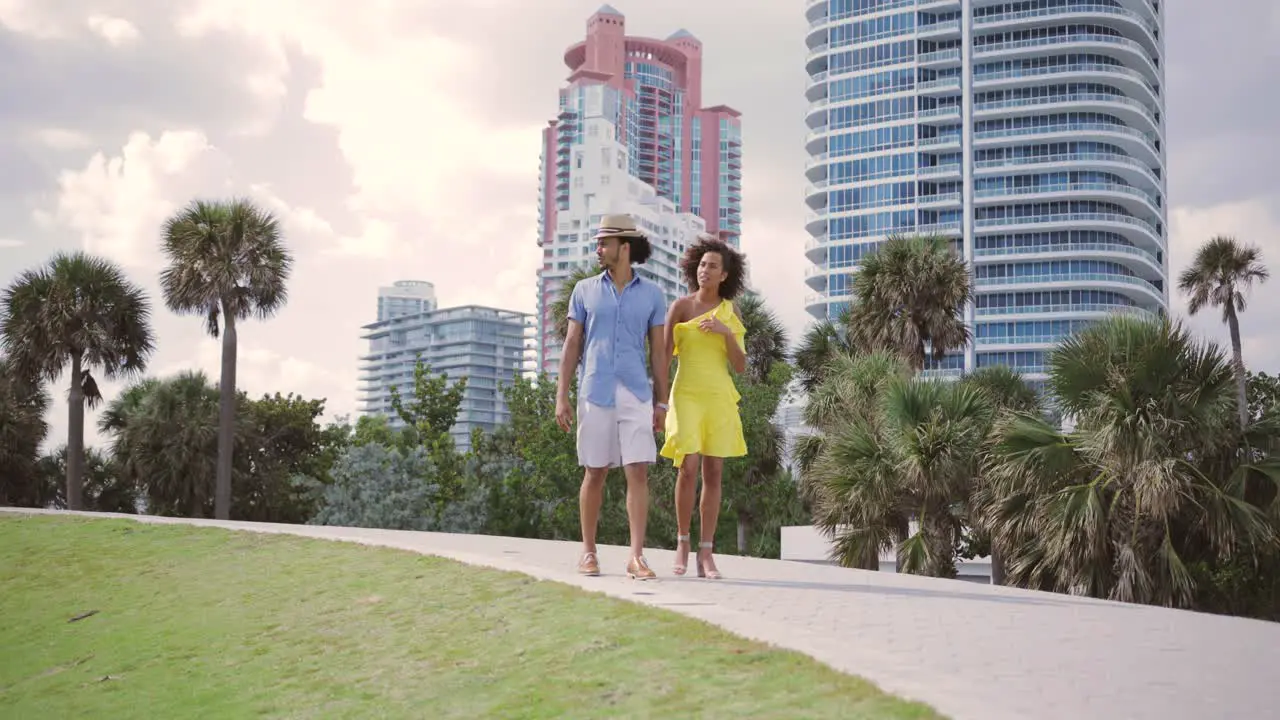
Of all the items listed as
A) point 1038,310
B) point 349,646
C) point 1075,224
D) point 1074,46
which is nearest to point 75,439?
point 349,646

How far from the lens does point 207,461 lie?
1502 inches

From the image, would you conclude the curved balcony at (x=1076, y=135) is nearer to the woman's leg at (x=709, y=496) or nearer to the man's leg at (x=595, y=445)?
the woman's leg at (x=709, y=496)

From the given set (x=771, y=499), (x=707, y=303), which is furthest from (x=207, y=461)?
(x=707, y=303)

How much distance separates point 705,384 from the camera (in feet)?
28.0

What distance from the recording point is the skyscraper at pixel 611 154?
570ft

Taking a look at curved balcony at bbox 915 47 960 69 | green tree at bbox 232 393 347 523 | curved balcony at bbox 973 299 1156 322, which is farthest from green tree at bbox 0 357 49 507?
curved balcony at bbox 915 47 960 69

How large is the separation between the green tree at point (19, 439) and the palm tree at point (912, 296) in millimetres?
25068

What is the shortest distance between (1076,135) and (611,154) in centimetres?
8693

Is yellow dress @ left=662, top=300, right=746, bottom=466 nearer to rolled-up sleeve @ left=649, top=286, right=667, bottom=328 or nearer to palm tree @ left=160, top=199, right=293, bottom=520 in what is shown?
rolled-up sleeve @ left=649, top=286, right=667, bottom=328

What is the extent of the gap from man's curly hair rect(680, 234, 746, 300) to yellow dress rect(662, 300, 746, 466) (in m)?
0.36

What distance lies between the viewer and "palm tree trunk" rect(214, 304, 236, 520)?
32.6 m

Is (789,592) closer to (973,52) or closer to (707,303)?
(707,303)

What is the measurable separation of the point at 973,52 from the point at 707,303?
98.3m

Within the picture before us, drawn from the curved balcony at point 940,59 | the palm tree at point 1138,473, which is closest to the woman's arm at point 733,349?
the palm tree at point 1138,473
